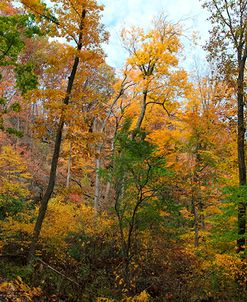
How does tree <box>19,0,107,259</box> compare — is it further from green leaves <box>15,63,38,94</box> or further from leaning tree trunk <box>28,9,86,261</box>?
green leaves <box>15,63,38,94</box>

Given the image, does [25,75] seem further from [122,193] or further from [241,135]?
[241,135]

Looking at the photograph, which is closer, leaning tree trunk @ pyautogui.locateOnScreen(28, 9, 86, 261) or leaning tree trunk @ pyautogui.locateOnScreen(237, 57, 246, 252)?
leaning tree trunk @ pyautogui.locateOnScreen(28, 9, 86, 261)

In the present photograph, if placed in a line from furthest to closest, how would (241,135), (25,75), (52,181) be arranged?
(241,135)
(52,181)
(25,75)

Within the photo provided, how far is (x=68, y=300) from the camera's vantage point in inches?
299

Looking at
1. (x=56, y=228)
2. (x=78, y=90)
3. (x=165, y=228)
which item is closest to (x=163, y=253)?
(x=165, y=228)

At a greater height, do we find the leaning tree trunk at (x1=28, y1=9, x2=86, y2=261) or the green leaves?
the green leaves

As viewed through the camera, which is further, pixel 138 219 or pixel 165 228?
pixel 165 228

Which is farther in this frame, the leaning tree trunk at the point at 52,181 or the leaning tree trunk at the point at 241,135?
the leaning tree trunk at the point at 241,135

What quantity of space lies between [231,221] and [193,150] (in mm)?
4021

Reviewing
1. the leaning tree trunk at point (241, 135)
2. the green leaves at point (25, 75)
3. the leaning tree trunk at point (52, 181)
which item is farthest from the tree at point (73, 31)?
the leaning tree trunk at point (241, 135)

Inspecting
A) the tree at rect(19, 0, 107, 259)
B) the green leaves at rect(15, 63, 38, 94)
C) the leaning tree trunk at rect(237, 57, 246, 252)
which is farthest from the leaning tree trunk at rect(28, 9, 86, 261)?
the leaning tree trunk at rect(237, 57, 246, 252)

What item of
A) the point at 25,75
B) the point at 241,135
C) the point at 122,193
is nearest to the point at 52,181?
the point at 122,193

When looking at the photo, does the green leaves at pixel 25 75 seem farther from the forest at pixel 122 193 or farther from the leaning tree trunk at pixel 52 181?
the leaning tree trunk at pixel 52 181

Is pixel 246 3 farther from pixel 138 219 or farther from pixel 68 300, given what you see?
pixel 68 300
